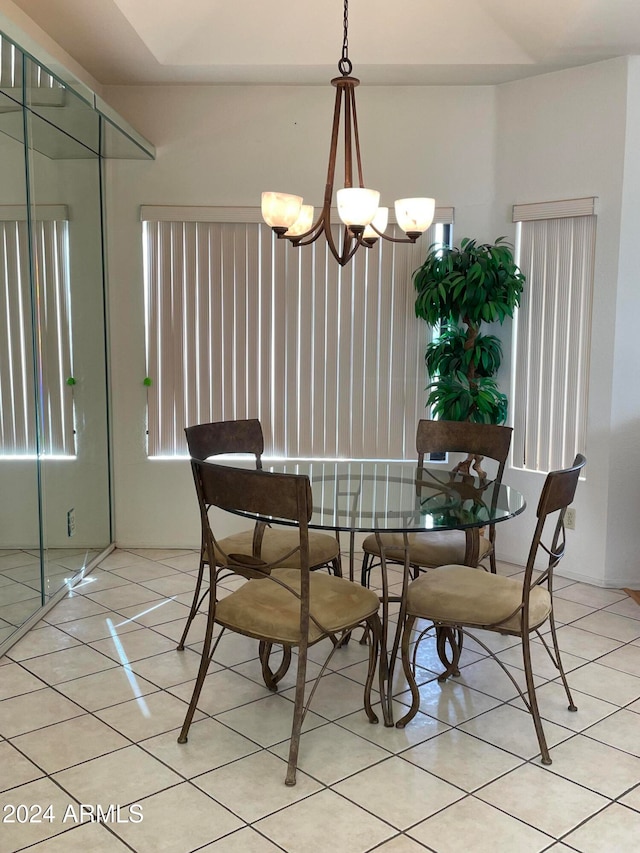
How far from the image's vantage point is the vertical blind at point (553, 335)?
4215 mm

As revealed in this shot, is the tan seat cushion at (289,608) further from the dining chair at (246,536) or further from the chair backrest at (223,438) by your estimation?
the chair backrest at (223,438)

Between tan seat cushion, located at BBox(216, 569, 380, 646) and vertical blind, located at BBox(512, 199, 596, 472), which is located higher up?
vertical blind, located at BBox(512, 199, 596, 472)

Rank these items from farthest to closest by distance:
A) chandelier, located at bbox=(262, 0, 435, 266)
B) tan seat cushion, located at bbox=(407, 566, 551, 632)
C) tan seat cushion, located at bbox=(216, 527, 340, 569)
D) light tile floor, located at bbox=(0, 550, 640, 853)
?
tan seat cushion, located at bbox=(216, 527, 340, 569), chandelier, located at bbox=(262, 0, 435, 266), tan seat cushion, located at bbox=(407, 566, 551, 632), light tile floor, located at bbox=(0, 550, 640, 853)

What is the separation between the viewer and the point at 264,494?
2361mm

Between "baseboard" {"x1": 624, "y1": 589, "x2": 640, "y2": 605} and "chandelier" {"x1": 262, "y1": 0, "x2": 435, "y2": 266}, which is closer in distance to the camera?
"chandelier" {"x1": 262, "y1": 0, "x2": 435, "y2": 266}

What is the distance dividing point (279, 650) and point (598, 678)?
126cm

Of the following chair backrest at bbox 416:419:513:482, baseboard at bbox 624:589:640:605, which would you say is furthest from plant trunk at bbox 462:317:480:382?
baseboard at bbox 624:589:640:605

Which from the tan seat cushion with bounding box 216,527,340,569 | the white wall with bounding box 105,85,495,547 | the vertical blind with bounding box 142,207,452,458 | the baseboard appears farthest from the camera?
the vertical blind with bounding box 142,207,452,458

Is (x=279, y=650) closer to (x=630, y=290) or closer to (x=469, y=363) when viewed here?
(x=469, y=363)

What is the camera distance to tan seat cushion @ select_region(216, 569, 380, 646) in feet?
8.08

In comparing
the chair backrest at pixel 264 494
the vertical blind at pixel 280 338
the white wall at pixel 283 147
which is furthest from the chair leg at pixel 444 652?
the white wall at pixel 283 147

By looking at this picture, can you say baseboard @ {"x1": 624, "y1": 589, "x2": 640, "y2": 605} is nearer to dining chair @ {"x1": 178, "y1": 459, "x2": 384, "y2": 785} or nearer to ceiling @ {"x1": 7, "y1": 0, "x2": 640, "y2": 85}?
dining chair @ {"x1": 178, "y1": 459, "x2": 384, "y2": 785}

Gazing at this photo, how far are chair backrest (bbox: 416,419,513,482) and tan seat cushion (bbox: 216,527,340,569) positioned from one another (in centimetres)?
67

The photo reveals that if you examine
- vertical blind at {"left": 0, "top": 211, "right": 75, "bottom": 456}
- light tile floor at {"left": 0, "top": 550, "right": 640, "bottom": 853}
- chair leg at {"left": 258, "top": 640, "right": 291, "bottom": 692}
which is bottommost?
light tile floor at {"left": 0, "top": 550, "right": 640, "bottom": 853}
